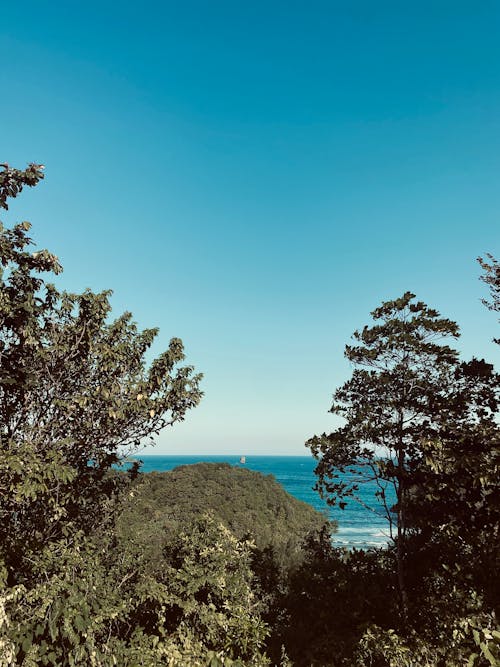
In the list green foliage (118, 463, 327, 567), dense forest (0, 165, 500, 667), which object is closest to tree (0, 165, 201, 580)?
dense forest (0, 165, 500, 667)

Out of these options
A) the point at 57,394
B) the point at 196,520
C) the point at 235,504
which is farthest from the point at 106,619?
the point at 235,504

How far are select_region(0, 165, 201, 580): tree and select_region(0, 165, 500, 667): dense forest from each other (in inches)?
1.4

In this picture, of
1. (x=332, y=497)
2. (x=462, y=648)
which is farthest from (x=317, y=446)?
(x=462, y=648)

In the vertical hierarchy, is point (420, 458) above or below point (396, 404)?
below

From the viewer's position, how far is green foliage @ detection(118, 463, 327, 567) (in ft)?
147

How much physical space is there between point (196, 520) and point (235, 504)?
48456 mm

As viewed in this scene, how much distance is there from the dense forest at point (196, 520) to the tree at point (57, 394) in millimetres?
37

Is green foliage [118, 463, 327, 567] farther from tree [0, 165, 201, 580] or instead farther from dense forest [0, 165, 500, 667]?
tree [0, 165, 201, 580]

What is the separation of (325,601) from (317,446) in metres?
6.20

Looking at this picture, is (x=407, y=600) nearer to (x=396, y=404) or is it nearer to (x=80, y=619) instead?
Answer: (x=396, y=404)

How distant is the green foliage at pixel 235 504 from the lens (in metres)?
44.8

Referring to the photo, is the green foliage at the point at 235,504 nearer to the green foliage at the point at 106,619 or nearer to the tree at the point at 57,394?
the green foliage at the point at 106,619

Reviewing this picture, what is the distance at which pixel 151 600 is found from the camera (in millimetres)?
9836

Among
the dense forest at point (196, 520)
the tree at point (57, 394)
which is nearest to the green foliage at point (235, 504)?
the dense forest at point (196, 520)
